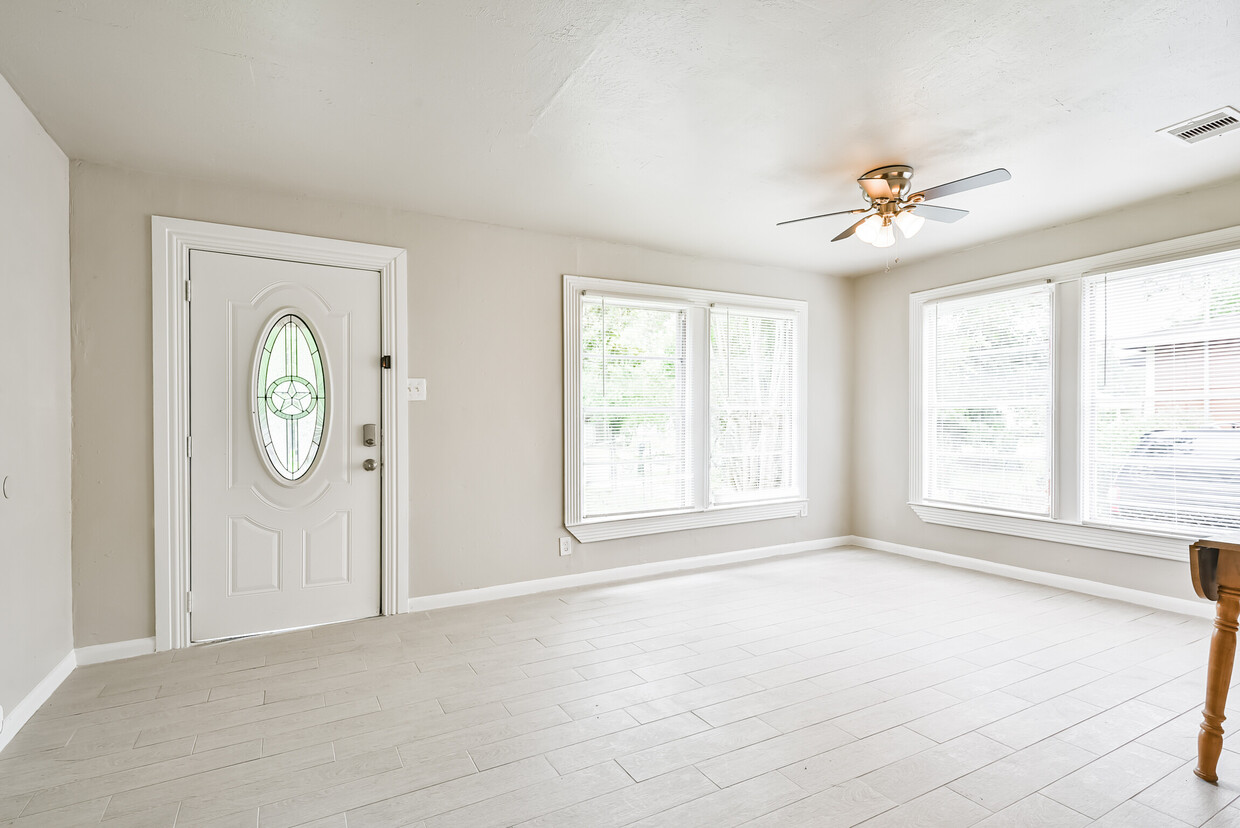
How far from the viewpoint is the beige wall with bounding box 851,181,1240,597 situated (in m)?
3.93

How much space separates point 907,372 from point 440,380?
3941 mm

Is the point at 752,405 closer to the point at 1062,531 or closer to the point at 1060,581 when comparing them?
the point at 1062,531

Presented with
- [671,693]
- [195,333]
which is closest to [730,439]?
[671,693]

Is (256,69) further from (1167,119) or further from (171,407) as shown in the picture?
(1167,119)

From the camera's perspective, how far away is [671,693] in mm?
2803

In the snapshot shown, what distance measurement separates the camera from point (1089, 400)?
432 cm

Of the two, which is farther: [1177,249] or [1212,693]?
[1177,249]

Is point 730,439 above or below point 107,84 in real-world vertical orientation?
below

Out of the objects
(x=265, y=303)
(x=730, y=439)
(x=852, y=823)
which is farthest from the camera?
(x=730, y=439)

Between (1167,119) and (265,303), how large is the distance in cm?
456

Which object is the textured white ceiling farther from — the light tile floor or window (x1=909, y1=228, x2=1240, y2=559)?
the light tile floor

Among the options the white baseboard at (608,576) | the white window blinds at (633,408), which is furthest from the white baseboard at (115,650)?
the white window blinds at (633,408)

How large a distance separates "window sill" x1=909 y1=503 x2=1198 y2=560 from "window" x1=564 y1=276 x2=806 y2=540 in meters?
1.16

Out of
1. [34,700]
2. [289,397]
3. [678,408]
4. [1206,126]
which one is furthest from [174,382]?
[1206,126]
